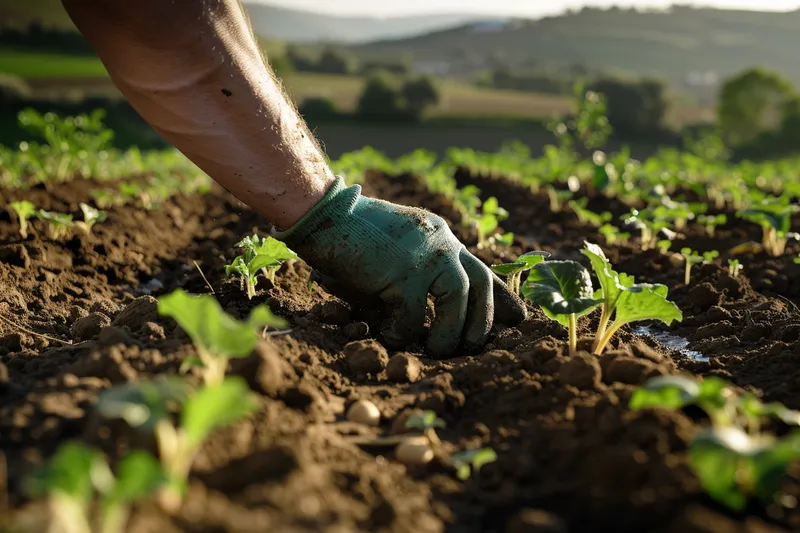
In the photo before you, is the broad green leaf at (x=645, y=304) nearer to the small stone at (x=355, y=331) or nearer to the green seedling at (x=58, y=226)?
the small stone at (x=355, y=331)

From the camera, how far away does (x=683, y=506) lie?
58.7 inches

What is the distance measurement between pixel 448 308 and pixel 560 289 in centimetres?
53

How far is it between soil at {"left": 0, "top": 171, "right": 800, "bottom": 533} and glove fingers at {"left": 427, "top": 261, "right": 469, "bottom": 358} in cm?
7

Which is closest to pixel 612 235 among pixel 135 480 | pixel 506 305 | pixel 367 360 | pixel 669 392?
pixel 506 305

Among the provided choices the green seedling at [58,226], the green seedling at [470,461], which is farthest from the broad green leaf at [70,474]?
the green seedling at [58,226]

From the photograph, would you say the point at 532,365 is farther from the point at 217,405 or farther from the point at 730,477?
the point at 217,405

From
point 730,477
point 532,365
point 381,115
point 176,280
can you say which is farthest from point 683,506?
point 381,115

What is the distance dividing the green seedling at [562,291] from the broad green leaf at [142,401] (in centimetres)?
125

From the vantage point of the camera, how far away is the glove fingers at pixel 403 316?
2.88 meters

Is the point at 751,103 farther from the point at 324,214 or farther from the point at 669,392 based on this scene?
the point at 669,392

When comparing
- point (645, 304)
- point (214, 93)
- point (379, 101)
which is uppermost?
point (214, 93)

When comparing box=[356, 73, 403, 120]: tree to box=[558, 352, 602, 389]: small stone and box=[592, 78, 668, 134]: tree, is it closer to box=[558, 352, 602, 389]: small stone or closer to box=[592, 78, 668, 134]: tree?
box=[592, 78, 668, 134]: tree

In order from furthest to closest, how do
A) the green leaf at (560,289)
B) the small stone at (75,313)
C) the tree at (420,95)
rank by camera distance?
the tree at (420,95) → the small stone at (75,313) → the green leaf at (560,289)

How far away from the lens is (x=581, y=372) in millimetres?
2174
